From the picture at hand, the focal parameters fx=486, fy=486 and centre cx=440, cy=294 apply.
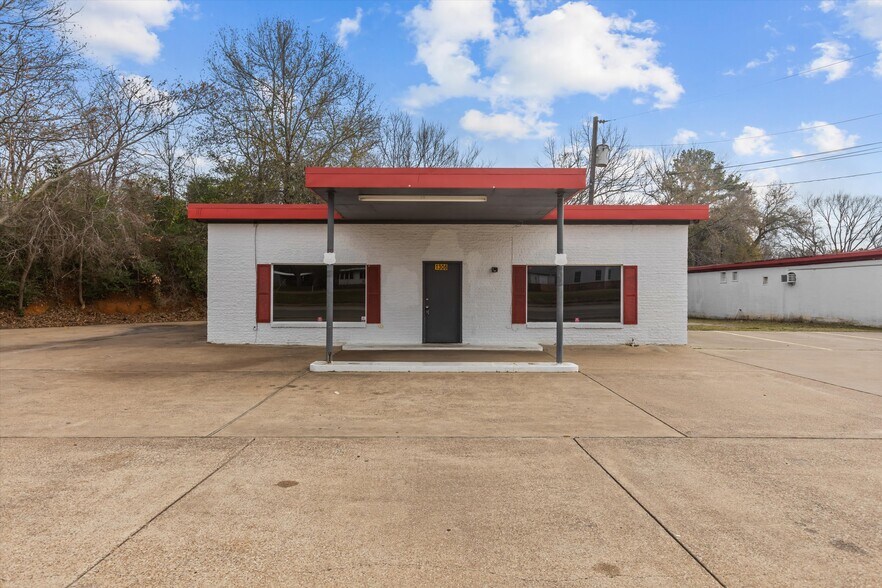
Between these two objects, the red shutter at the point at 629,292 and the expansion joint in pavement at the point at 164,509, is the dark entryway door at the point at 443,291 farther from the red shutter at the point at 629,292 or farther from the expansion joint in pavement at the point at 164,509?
the expansion joint in pavement at the point at 164,509

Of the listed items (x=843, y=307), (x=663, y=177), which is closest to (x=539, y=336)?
(x=843, y=307)

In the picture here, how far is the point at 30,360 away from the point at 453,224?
1001 cm

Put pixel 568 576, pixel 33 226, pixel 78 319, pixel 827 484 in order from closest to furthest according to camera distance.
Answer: pixel 568 576
pixel 827 484
pixel 33 226
pixel 78 319

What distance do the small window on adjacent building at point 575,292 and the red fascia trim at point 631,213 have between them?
1.33 meters

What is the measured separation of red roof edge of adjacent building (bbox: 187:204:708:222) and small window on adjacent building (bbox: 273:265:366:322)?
1.35m

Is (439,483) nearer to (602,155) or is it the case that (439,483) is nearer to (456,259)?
(456,259)

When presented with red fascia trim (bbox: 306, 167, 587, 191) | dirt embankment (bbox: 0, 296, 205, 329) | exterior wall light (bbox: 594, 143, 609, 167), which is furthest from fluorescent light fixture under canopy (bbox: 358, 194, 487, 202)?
dirt embankment (bbox: 0, 296, 205, 329)

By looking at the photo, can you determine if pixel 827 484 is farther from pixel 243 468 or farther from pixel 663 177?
pixel 663 177

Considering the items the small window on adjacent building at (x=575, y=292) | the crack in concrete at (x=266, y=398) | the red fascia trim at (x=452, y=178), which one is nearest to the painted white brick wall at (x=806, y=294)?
the small window on adjacent building at (x=575, y=292)

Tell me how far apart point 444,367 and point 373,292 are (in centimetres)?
413

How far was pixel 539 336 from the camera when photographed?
1291 cm

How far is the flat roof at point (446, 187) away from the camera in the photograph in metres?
8.61

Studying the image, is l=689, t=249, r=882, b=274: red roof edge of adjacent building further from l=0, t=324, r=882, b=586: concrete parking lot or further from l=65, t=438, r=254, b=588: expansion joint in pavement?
l=65, t=438, r=254, b=588: expansion joint in pavement

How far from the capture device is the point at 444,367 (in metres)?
9.35
